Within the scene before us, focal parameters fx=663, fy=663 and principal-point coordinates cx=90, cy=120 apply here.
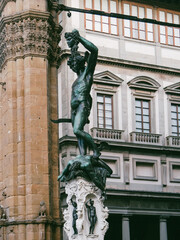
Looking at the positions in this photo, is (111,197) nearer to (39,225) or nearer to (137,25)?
(137,25)

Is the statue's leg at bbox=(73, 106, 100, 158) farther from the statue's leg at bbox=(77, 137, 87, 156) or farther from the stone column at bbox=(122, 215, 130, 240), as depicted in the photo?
the stone column at bbox=(122, 215, 130, 240)

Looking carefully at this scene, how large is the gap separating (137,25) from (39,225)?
24.1m

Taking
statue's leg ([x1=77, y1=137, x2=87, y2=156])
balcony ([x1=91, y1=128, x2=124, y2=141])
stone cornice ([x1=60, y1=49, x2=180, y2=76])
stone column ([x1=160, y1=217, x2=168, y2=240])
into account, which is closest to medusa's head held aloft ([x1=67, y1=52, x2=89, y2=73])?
statue's leg ([x1=77, y1=137, x2=87, y2=156])

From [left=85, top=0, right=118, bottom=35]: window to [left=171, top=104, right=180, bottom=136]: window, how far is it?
5852mm

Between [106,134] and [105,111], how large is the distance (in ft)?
5.91

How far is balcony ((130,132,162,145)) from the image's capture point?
3762 centimetres

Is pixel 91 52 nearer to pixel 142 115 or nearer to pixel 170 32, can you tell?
pixel 142 115

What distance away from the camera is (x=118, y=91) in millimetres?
38969

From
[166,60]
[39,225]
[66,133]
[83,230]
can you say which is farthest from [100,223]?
[166,60]

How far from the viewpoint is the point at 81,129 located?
11.0 metres

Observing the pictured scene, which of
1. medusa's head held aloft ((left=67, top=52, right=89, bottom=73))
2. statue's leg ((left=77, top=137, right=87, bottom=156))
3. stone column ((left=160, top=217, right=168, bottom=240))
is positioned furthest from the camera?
stone column ((left=160, top=217, right=168, bottom=240))

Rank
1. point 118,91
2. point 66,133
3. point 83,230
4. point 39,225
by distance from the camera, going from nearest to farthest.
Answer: point 83,230 → point 39,225 → point 66,133 → point 118,91

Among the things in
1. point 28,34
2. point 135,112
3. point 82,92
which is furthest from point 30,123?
point 135,112

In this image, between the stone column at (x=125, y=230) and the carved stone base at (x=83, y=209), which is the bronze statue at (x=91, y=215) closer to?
the carved stone base at (x=83, y=209)
